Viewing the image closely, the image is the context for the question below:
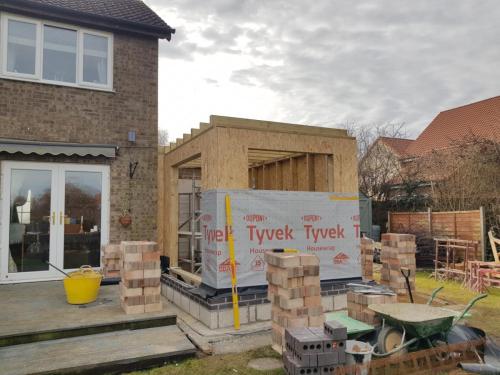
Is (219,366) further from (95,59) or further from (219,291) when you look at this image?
(95,59)

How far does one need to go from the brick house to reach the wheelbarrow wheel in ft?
20.6

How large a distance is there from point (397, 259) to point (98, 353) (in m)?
5.75

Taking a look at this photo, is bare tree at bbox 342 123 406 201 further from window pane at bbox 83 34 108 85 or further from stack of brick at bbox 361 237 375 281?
window pane at bbox 83 34 108 85

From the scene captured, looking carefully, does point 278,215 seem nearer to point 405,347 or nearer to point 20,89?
point 405,347

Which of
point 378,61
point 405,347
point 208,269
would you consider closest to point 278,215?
point 208,269

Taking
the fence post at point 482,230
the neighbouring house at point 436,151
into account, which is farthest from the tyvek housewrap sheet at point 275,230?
the neighbouring house at point 436,151

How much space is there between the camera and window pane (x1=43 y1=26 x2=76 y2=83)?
8.20m

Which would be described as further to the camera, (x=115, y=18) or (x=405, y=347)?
(x=115, y=18)

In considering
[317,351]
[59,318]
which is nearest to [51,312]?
[59,318]

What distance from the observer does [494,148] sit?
12.3 metres

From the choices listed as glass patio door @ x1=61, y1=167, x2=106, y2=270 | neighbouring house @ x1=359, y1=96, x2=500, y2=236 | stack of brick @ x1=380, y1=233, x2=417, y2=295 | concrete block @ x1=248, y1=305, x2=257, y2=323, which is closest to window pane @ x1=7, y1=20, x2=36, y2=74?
glass patio door @ x1=61, y1=167, x2=106, y2=270

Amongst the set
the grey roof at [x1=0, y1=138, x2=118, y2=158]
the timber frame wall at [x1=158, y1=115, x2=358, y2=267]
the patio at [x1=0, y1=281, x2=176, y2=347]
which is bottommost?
the patio at [x1=0, y1=281, x2=176, y2=347]

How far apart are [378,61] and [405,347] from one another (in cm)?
1189

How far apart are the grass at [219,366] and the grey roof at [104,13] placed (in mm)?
7863
